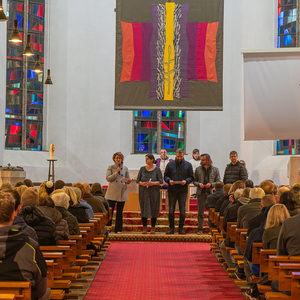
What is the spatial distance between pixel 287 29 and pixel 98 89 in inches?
235

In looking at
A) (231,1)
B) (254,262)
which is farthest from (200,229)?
(231,1)

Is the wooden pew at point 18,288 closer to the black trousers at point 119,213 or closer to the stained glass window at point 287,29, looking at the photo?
the black trousers at point 119,213

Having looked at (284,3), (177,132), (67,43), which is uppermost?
(284,3)

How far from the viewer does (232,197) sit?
240 inches

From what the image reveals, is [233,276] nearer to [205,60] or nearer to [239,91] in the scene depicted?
[205,60]

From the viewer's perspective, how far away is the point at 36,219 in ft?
12.5

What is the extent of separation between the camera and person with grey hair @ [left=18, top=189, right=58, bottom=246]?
148 inches

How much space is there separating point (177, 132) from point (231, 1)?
14.2 feet

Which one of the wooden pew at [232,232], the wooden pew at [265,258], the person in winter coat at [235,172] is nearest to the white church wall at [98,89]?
the person in winter coat at [235,172]

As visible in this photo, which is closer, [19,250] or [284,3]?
[19,250]

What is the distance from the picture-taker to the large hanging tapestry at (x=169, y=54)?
30.8ft

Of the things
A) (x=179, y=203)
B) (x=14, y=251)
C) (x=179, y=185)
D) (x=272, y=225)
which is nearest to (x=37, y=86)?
(x=179, y=185)

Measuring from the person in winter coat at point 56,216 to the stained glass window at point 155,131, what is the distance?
32.1ft

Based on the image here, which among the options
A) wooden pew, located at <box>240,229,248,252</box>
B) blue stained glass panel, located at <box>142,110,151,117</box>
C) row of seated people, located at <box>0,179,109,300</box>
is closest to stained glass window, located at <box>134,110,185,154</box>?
blue stained glass panel, located at <box>142,110,151,117</box>
